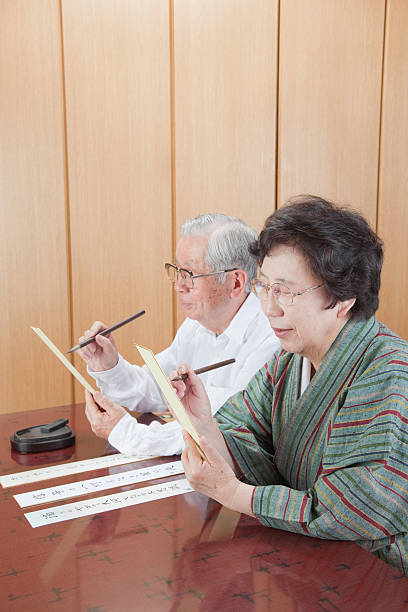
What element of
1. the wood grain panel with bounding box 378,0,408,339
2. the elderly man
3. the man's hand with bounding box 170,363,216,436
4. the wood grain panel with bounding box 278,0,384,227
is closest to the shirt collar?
the elderly man

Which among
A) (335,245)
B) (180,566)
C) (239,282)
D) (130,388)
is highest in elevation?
(335,245)

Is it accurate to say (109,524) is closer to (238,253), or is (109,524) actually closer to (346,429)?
(346,429)

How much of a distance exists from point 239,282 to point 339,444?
0.95 metres

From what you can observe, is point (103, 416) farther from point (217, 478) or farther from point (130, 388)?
point (217, 478)

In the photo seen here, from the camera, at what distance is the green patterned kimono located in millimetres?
1056

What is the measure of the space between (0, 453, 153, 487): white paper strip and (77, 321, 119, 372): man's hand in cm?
Answer: 53

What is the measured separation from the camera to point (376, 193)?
12.9 feet

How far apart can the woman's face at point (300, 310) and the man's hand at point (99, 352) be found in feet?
2.59

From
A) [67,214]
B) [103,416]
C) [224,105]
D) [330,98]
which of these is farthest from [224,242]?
[330,98]

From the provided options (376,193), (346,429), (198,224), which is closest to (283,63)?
(376,193)

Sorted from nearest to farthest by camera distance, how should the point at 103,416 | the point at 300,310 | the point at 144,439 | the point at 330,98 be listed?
the point at 300,310, the point at 144,439, the point at 103,416, the point at 330,98

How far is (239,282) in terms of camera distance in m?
2.03

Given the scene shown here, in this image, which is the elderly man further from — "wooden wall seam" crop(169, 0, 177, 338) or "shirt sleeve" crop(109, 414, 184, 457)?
"wooden wall seam" crop(169, 0, 177, 338)

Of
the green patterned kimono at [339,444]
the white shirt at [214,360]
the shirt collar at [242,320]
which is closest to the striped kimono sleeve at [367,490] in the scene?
the green patterned kimono at [339,444]
